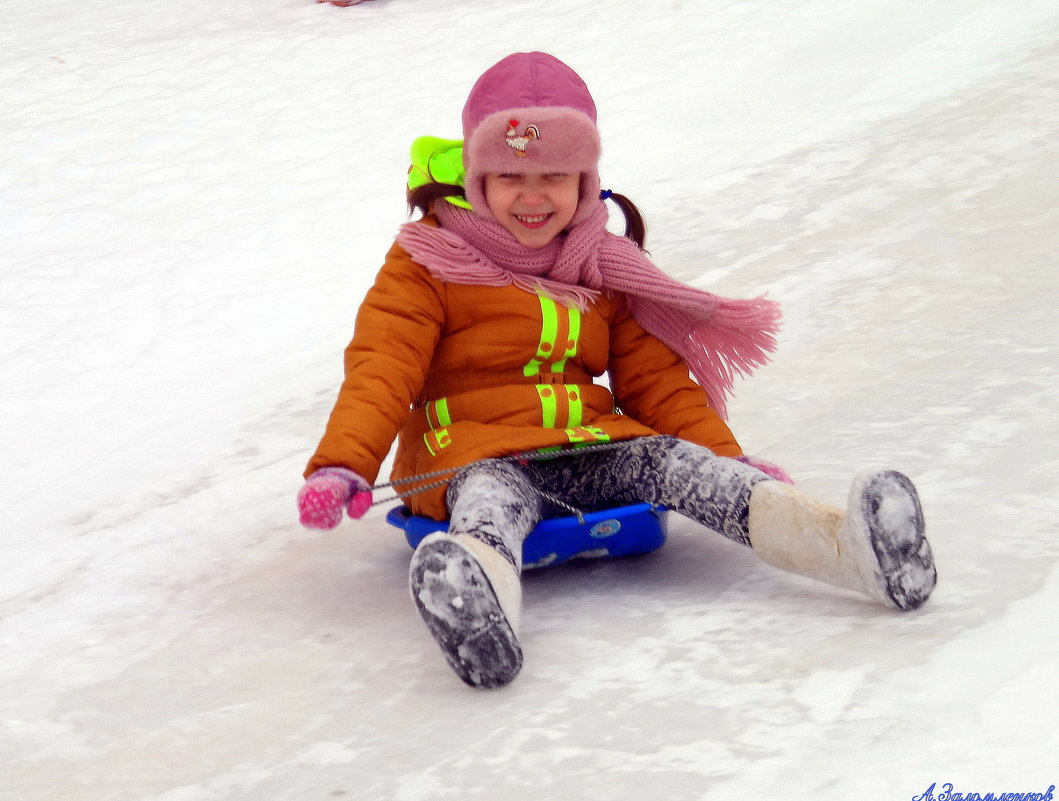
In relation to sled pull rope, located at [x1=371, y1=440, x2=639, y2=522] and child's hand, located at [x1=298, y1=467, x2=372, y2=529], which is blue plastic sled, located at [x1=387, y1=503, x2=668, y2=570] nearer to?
sled pull rope, located at [x1=371, y1=440, x2=639, y2=522]

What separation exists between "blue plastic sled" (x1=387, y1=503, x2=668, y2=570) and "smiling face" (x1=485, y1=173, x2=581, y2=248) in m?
0.43

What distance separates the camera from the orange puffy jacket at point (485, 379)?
5.59ft

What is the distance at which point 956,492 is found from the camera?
5.85ft

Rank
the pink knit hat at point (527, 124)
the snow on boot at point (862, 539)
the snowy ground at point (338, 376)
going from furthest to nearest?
1. the pink knit hat at point (527, 124)
2. the snow on boot at point (862, 539)
3. the snowy ground at point (338, 376)

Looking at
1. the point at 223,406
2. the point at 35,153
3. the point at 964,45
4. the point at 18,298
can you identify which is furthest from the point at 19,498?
the point at 964,45

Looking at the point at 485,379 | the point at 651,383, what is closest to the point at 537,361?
the point at 485,379

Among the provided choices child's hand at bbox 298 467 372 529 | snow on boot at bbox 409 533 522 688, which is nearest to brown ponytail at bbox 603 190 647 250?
child's hand at bbox 298 467 372 529

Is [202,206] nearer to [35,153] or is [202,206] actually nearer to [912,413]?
[35,153]

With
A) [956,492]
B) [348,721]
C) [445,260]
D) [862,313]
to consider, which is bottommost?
[348,721]

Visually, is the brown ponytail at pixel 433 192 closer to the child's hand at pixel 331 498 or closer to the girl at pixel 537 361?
the girl at pixel 537 361

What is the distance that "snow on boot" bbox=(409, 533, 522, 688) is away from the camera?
4.31 ft

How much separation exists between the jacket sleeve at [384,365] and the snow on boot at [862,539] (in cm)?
51

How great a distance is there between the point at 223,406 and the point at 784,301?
4.30ft

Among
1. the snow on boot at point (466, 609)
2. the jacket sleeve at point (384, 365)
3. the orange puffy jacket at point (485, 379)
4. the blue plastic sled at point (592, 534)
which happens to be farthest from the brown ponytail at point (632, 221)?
the snow on boot at point (466, 609)
